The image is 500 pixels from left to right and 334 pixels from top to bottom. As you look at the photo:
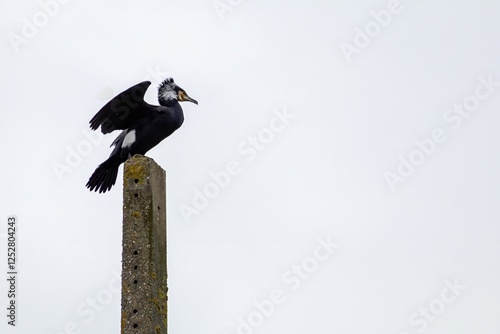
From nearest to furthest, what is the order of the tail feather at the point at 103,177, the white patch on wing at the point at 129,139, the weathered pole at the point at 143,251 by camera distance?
the weathered pole at the point at 143,251
the white patch on wing at the point at 129,139
the tail feather at the point at 103,177

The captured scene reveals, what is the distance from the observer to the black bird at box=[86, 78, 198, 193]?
8633 millimetres

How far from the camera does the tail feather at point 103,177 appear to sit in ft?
29.8

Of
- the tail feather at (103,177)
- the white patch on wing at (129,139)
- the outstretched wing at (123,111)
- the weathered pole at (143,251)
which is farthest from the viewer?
the tail feather at (103,177)

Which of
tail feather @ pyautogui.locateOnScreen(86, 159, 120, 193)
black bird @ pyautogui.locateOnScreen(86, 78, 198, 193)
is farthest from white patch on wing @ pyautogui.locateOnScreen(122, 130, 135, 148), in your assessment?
tail feather @ pyautogui.locateOnScreen(86, 159, 120, 193)

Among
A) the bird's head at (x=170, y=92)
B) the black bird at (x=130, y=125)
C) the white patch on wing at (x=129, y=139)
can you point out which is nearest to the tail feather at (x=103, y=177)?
the black bird at (x=130, y=125)

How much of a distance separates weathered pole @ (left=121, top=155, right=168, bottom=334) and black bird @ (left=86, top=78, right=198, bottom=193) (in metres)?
1.67

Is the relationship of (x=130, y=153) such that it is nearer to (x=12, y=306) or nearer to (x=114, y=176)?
(x=114, y=176)

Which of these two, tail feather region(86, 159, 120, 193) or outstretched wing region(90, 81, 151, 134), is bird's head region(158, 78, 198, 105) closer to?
outstretched wing region(90, 81, 151, 134)

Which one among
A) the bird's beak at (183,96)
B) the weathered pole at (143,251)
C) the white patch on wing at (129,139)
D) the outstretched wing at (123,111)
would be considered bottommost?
the weathered pole at (143,251)

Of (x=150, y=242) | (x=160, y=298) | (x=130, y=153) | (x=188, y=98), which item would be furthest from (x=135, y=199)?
(x=188, y=98)

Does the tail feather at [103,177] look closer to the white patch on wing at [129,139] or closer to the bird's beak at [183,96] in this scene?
the white patch on wing at [129,139]

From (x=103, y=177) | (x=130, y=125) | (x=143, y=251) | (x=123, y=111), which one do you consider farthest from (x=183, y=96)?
(x=143, y=251)

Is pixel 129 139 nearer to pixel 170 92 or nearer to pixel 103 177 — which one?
pixel 103 177

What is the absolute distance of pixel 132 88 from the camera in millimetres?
8531
